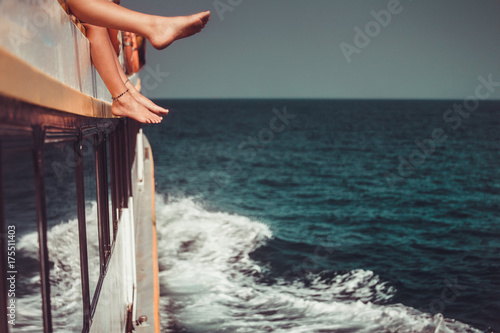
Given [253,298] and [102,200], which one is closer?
[102,200]

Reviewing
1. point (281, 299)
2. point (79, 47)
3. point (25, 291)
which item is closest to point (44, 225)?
point (25, 291)

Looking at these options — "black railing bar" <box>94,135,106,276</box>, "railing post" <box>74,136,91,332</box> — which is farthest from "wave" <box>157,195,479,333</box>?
"railing post" <box>74,136,91,332</box>

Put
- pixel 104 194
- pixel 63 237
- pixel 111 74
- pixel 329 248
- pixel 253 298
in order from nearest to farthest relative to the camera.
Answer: pixel 63 237
pixel 111 74
pixel 104 194
pixel 253 298
pixel 329 248

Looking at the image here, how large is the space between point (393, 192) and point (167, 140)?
3615cm

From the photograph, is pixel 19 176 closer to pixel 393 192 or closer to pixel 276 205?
pixel 276 205

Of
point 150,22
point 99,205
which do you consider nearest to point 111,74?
point 150,22

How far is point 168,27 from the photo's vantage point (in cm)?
270

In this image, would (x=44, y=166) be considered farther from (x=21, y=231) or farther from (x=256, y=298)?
(x=256, y=298)

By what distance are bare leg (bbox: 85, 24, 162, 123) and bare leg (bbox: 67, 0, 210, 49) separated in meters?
0.22

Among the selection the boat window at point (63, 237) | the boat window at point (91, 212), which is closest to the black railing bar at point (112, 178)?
the boat window at point (91, 212)

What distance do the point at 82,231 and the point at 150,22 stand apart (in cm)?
119

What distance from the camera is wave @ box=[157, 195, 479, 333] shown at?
8828 millimetres

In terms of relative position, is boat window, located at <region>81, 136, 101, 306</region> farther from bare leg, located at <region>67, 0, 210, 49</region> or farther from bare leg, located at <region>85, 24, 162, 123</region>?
bare leg, located at <region>67, 0, 210, 49</region>

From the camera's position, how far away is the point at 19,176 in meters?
1.24
